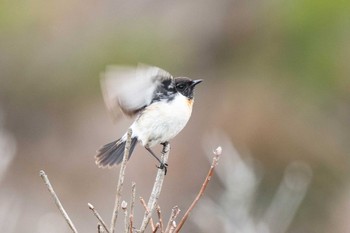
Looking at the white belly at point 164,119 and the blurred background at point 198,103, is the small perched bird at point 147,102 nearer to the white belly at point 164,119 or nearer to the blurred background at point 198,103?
the white belly at point 164,119

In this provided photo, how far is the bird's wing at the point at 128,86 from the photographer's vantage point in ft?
15.9

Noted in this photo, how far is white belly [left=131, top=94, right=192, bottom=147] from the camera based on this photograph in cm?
554

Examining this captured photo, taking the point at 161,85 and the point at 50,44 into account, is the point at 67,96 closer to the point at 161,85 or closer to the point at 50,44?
the point at 50,44

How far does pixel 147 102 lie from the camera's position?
5348 millimetres

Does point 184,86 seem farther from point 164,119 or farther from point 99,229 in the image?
point 99,229

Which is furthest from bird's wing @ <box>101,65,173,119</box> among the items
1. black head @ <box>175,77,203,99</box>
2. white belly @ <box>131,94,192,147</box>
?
black head @ <box>175,77,203,99</box>

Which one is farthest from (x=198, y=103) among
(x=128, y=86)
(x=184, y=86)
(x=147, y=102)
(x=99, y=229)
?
(x=99, y=229)

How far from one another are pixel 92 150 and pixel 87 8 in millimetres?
4588

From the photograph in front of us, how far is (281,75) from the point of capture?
16.2 meters

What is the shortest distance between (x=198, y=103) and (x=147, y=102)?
10.1m

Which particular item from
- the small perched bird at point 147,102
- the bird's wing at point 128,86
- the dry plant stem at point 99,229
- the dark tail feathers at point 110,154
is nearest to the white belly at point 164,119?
the small perched bird at point 147,102

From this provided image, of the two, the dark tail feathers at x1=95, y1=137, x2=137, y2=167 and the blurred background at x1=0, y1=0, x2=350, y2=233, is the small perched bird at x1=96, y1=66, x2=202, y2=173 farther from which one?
the blurred background at x1=0, y1=0, x2=350, y2=233

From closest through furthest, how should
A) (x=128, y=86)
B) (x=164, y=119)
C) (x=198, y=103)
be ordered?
(x=128, y=86) → (x=164, y=119) → (x=198, y=103)

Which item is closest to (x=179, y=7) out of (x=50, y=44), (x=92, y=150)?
(x=50, y=44)
